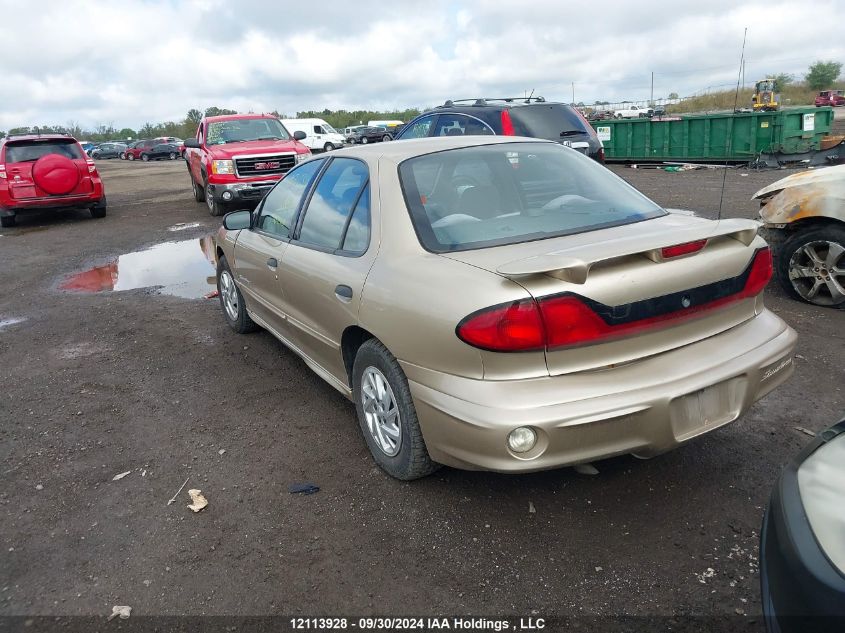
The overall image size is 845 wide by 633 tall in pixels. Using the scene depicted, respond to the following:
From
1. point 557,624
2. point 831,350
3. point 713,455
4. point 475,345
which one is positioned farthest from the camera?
point 831,350

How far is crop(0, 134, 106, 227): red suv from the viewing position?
1314 cm

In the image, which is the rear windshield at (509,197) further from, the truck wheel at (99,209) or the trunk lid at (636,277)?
the truck wheel at (99,209)

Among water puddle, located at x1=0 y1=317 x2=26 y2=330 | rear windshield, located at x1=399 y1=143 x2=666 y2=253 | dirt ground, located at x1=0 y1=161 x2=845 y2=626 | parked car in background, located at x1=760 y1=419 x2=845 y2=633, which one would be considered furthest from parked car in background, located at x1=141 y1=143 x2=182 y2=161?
parked car in background, located at x1=760 y1=419 x2=845 y2=633

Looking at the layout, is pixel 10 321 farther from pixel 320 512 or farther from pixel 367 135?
pixel 367 135

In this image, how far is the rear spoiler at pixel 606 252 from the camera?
8.29 ft

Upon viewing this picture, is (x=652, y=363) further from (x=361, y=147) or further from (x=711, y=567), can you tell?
(x=361, y=147)

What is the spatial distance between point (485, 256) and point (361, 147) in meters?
1.54

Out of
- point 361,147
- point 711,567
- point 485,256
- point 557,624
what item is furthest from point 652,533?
point 361,147

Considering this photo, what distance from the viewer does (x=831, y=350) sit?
4.79 m

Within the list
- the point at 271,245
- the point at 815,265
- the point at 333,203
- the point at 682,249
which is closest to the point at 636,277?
the point at 682,249

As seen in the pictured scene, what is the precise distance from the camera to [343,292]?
3465mm

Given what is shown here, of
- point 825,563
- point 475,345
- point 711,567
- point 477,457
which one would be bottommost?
point 711,567

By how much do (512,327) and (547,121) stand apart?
7.40 meters

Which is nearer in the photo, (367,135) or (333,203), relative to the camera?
(333,203)
